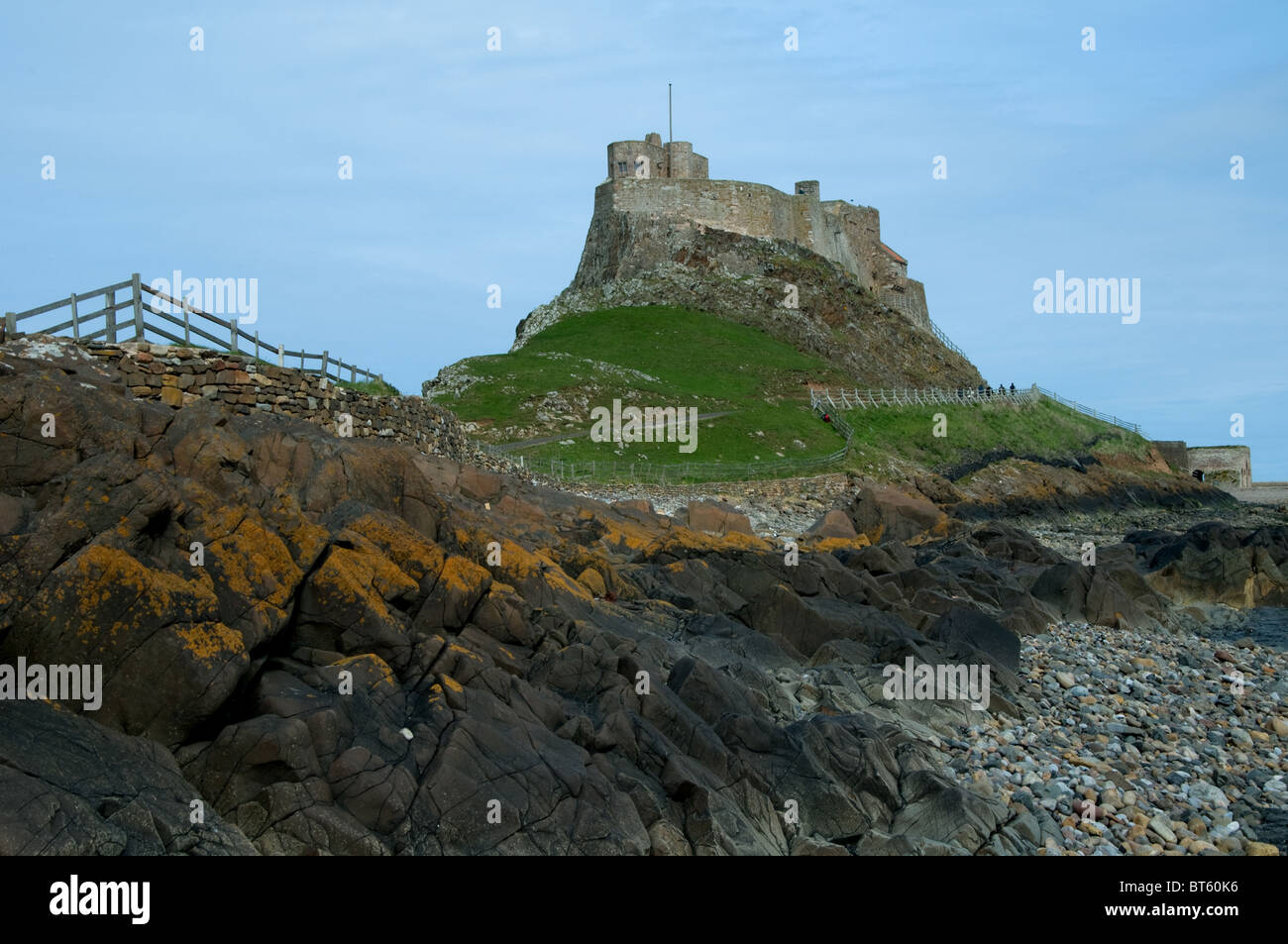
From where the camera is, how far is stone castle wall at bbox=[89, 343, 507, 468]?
25.2 m

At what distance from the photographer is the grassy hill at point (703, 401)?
60844 mm

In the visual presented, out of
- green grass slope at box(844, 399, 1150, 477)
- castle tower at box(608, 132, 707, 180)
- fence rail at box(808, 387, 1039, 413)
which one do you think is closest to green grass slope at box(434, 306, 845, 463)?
fence rail at box(808, 387, 1039, 413)

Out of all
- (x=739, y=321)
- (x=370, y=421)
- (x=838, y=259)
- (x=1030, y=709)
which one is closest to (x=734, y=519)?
(x=370, y=421)

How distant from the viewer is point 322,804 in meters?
12.1

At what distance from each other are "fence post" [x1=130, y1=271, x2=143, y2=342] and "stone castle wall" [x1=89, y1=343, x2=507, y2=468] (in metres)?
0.49

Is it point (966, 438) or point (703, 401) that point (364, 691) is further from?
point (966, 438)

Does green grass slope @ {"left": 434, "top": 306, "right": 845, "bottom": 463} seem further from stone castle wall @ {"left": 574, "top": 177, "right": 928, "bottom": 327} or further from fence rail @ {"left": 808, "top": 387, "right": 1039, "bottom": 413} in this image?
stone castle wall @ {"left": 574, "top": 177, "right": 928, "bottom": 327}

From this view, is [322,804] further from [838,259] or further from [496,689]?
[838,259]

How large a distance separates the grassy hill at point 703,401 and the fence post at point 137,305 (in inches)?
1127

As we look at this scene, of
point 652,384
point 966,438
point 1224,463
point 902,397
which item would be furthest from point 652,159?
point 1224,463

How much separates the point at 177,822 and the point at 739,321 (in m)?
82.1

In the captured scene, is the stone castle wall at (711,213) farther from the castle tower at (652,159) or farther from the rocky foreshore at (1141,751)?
the rocky foreshore at (1141,751)

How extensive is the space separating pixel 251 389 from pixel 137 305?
3109 millimetres

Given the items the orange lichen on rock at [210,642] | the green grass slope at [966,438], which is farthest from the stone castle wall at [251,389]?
the green grass slope at [966,438]
